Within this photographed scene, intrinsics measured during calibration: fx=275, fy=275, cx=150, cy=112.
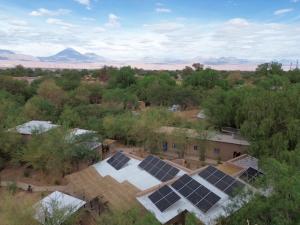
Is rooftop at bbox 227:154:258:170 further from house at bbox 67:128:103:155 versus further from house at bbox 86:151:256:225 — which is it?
house at bbox 67:128:103:155

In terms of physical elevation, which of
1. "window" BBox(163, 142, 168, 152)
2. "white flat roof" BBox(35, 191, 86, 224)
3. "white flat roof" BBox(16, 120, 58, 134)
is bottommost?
"window" BBox(163, 142, 168, 152)

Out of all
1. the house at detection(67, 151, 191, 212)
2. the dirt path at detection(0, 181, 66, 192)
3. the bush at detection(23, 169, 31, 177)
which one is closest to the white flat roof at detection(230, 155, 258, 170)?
the house at detection(67, 151, 191, 212)

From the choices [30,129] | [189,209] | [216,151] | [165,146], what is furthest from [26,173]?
[216,151]

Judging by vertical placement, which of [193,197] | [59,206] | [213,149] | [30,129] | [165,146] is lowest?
[165,146]

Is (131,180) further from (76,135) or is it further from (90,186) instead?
(76,135)

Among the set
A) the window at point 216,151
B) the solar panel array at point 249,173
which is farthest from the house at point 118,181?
the window at point 216,151

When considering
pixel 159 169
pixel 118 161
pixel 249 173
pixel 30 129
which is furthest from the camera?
pixel 30 129

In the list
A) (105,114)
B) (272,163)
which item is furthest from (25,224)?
(105,114)

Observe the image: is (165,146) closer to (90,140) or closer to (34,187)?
(90,140)
